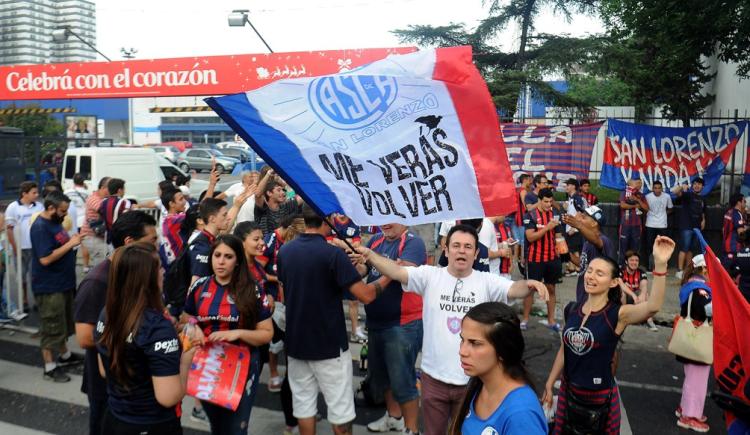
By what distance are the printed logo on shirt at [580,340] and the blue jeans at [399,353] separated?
4.17ft

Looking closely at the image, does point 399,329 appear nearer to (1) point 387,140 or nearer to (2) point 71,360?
(1) point 387,140

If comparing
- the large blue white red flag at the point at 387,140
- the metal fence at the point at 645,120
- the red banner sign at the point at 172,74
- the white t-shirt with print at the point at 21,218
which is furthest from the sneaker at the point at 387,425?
the red banner sign at the point at 172,74

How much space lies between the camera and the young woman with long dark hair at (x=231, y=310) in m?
4.02

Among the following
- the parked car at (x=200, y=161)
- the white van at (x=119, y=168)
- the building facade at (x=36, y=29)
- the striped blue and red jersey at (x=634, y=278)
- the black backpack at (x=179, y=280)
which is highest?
the building facade at (x=36, y=29)

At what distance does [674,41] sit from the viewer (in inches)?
462

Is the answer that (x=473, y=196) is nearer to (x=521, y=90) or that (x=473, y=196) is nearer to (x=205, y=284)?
(x=205, y=284)

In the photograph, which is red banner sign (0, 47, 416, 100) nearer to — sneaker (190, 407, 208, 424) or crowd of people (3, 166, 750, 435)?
crowd of people (3, 166, 750, 435)

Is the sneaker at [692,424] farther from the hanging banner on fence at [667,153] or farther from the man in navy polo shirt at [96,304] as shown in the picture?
the hanging banner on fence at [667,153]

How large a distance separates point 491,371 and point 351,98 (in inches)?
76.3

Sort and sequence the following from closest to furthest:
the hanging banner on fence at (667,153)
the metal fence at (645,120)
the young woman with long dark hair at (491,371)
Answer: the young woman with long dark hair at (491,371), the hanging banner on fence at (667,153), the metal fence at (645,120)

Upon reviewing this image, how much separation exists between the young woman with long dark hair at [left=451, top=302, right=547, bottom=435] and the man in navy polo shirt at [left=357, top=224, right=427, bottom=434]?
7.15 feet

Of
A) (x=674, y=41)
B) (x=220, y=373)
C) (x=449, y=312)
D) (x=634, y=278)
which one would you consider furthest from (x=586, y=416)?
(x=674, y=41)

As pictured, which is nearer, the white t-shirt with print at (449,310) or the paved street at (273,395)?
the white t-shirt with print at (449,310)

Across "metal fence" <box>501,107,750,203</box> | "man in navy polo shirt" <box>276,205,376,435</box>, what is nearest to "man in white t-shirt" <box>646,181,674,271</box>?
"metal fence" <box>501,107,750,203</box>
